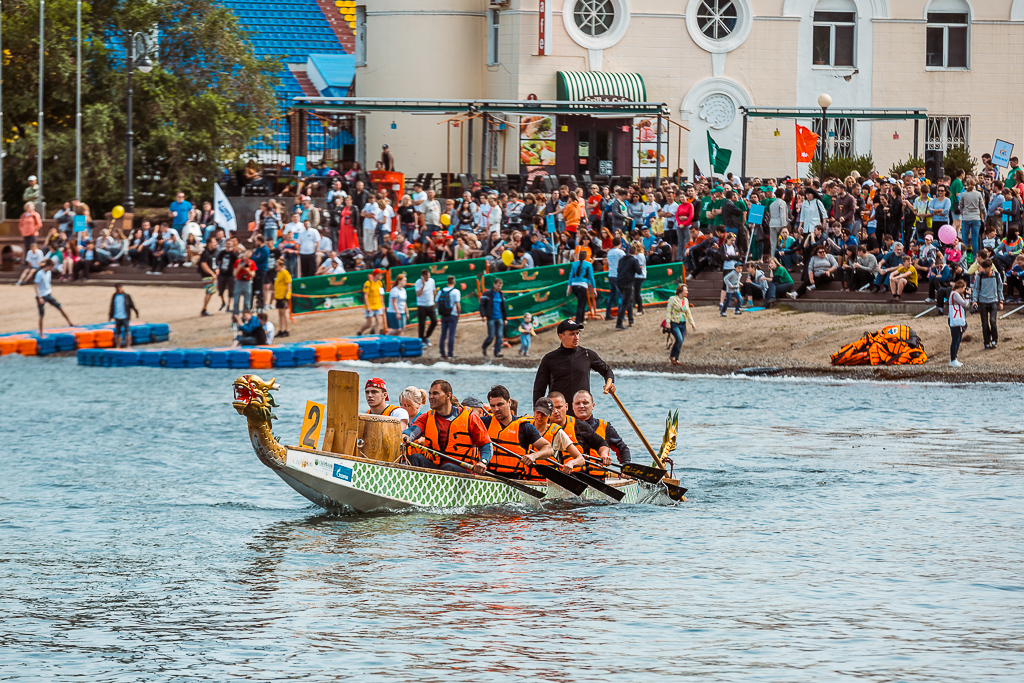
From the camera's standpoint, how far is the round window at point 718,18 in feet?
155

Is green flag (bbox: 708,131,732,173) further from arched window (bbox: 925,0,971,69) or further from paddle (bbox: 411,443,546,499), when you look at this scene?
paddle (bbox: 411,443,546,499)

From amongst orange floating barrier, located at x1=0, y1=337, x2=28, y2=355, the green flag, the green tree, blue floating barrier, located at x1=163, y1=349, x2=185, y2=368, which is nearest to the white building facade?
the green flag

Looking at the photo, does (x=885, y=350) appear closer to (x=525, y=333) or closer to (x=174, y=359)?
(x=525, y=333)

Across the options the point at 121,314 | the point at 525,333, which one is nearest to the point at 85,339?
the point at 121,314

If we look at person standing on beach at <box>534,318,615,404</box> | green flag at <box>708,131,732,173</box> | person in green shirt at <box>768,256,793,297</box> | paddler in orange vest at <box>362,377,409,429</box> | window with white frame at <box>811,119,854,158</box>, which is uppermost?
window with white frame at <box>811,119,854,158</box>

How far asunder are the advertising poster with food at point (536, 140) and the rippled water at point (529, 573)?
24078mm

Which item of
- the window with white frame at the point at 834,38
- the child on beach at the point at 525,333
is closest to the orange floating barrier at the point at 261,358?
the child on beach at the point at 525,333

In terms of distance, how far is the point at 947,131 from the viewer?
156 feet

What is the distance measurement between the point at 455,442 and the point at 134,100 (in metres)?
35.6

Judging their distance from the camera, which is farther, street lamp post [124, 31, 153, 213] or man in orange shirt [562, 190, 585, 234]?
street lamp post [124, 31, 153, 213]

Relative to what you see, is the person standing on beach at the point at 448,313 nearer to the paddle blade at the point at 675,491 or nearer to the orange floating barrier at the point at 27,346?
the orange floating barrier at the point at 27,346

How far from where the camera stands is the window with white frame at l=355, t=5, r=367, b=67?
163 ft

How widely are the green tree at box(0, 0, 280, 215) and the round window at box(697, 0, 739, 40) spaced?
53.0 ft

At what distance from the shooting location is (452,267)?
35.0 metres
